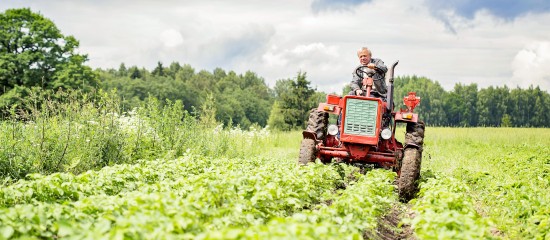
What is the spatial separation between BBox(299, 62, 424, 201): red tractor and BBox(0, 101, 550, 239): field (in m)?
0.57

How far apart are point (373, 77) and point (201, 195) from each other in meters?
5.75

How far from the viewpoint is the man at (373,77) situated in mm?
10250

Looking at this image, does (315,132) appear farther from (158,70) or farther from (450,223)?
(158,70)

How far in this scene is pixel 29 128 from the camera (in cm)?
948

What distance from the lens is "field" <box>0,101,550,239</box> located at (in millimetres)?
4254

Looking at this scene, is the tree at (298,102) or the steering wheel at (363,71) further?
the tree at (298,102)

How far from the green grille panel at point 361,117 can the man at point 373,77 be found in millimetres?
601

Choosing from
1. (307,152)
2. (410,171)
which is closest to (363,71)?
(307,152)

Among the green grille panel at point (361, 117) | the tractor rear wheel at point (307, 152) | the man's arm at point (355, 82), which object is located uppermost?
the man's arm at point (355, 82)

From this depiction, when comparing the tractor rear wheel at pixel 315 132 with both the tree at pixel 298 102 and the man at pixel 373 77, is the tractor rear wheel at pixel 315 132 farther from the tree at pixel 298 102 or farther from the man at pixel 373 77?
the tree at pixel 298 102

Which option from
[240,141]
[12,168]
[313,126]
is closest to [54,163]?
[12,168]

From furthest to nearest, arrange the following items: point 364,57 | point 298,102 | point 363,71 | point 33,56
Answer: point 298,102 → point 33,56 → point 364,57 → point 363,71

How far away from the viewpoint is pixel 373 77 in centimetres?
1030

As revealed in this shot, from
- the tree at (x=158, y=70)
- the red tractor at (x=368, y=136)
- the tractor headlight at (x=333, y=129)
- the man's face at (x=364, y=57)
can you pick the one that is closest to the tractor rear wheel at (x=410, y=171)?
the red tractor at (x=368, y=136)
